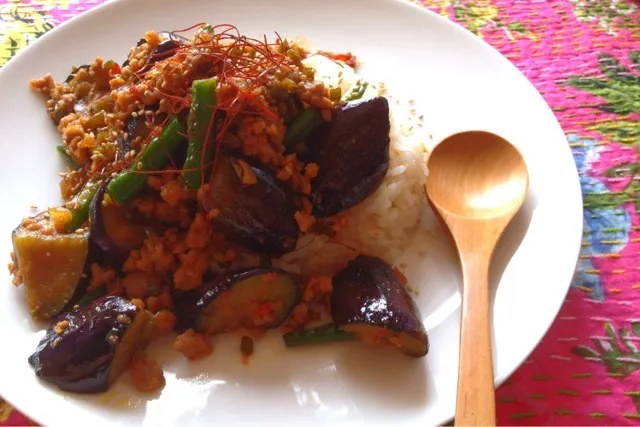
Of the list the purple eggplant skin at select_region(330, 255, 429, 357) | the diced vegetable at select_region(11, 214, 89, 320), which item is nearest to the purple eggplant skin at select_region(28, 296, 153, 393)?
the diced vegetable at select_region(11, 214, 89, 320)

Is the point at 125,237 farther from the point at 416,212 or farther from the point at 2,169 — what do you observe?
the point at 416,212

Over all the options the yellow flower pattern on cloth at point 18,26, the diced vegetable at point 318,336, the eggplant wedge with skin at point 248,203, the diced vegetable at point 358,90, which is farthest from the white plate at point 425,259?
the yellow flower pattern on cloth at point 18,26

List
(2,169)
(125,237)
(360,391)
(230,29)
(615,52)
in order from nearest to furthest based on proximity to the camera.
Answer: (360,391), (125,237), (2,169), (230,29), (615,52)

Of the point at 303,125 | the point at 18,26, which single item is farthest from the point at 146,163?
the point at 18,26

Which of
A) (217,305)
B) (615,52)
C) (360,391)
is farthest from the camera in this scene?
(615,52)

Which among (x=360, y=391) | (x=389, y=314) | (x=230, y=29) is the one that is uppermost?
(x=230, y=29)

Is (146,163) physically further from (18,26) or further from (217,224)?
(18,26)

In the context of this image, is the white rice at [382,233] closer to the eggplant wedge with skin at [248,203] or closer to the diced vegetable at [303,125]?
the eggplant wedge with skin at [248,203]

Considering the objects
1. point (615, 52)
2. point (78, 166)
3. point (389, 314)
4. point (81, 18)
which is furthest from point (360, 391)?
point (615, 52)
